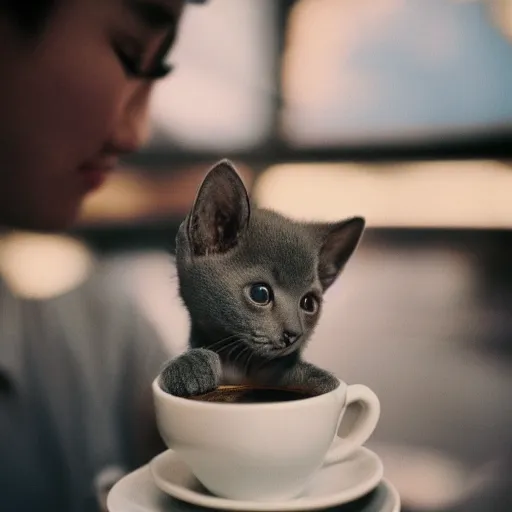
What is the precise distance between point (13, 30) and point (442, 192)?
44 centimetres

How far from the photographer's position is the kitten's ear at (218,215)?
512 mm

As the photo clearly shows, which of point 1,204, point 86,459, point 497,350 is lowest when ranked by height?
point 86,459

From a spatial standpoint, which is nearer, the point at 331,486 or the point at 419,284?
the point at 331,486

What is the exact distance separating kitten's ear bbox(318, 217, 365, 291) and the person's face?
0.76ft

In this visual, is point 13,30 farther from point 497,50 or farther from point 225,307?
point 497,50

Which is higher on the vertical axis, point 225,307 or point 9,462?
point 225,307

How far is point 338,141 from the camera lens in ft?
2.11

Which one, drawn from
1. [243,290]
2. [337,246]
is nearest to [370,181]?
[337,246]

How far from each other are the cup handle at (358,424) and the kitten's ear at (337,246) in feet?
0.37

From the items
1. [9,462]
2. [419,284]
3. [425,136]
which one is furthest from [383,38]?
[9,462]

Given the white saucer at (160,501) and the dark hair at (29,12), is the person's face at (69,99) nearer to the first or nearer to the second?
the dark hair at (29,12)

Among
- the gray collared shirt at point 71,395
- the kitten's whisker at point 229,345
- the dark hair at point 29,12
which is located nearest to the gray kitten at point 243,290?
the kitten's whisker at point 229,345

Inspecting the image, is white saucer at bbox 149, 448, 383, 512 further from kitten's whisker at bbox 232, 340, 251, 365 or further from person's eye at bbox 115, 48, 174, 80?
person's eye at bbox 115, 48, 174, 80

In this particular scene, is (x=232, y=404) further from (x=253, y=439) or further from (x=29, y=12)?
(x=29, y=12)
